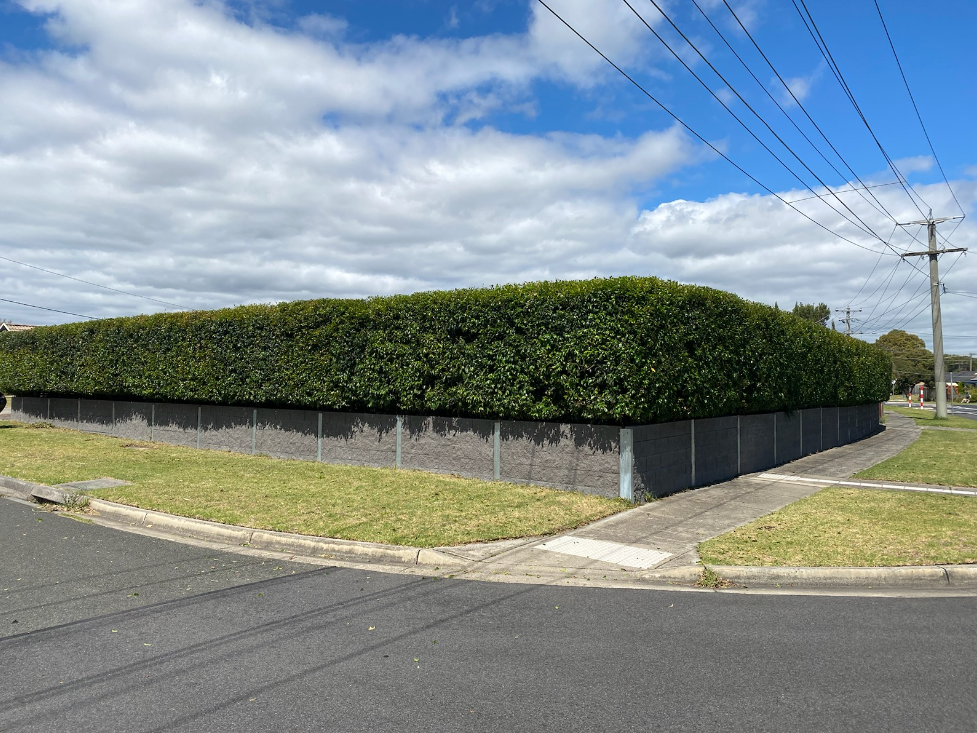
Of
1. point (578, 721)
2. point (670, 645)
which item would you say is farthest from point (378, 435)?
point (578, 721)

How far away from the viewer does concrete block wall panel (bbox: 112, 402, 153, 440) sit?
1903 cm

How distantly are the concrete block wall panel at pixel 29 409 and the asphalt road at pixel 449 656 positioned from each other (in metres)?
19.3

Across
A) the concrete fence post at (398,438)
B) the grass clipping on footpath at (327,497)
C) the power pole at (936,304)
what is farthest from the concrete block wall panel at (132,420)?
the power pole at (936,304)

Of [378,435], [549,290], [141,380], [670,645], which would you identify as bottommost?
[670,645]

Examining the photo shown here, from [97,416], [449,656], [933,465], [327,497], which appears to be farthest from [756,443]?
[97,416]

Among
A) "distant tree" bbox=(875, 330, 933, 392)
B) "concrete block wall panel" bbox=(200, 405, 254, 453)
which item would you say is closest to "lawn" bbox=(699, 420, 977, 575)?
"concrete block wall panel" bbox=(200, 405, 254, 453)

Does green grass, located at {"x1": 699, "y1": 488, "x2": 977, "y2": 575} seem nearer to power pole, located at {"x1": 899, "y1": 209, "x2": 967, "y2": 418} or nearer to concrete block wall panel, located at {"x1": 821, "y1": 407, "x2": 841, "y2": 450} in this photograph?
concrete block wall panel, located at {"x1": 821, "y1": 407, "x2": 841, "y2": 450}

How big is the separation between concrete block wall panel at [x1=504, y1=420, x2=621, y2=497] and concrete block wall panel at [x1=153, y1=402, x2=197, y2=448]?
31.6 feet

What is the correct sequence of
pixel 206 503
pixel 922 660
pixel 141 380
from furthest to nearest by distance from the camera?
pixel 141 380, pixel 206 503, pixel 922 660

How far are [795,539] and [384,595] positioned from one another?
16.1ft

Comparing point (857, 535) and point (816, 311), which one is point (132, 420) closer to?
point (857, 535)

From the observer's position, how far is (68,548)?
24.5ft

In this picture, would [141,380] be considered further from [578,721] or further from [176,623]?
[578,721]

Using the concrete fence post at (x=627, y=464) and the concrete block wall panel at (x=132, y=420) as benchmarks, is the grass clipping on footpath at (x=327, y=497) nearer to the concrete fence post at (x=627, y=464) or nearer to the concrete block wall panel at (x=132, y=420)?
the concrete fence post at (x=627, y=464)
